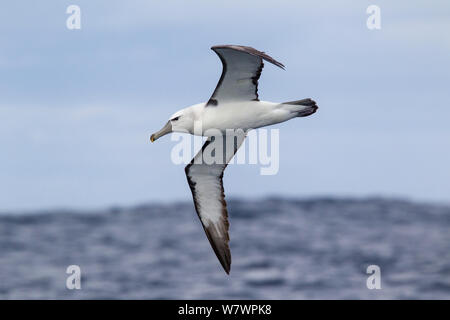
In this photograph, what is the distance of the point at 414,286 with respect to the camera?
2504 inches

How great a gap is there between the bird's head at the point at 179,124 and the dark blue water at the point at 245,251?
4211 cm

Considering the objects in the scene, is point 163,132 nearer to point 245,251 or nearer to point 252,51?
point 252,51

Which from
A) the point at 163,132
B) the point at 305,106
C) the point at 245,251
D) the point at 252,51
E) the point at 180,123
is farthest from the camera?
the point at 245,251

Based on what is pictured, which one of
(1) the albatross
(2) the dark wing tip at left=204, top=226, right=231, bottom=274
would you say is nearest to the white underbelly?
(1) the albatross

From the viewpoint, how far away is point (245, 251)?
294 feet

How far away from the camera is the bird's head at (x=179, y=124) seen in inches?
542

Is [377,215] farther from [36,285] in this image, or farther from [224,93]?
[224,93]

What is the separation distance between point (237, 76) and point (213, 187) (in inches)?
124

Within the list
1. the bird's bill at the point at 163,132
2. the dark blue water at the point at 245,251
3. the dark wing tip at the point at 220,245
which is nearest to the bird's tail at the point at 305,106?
the bird's bill at the point at 163,132

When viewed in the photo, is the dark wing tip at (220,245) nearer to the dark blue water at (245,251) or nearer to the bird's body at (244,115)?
the bird's body at (244,115)

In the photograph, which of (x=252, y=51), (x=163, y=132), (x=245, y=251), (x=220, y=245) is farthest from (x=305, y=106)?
(x=245, y=251)

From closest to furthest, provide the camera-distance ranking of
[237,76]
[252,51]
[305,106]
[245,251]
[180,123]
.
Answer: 1. [252,51]
2. [237,76]
3. [305,106]
4. [180,123]
5. [245,251]

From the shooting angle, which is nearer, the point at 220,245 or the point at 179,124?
the point at 179,124
